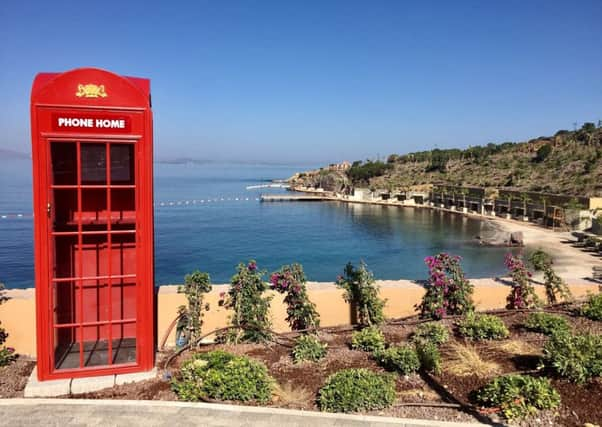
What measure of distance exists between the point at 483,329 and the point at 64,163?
6504mm

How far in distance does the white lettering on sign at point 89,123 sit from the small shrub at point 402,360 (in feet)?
14.5

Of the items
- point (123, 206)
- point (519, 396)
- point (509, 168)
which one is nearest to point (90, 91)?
point (123, 206)

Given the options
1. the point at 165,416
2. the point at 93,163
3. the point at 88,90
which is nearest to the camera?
the point at 165,416

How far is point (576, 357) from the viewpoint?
5.25 meters

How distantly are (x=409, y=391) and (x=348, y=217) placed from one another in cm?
5626

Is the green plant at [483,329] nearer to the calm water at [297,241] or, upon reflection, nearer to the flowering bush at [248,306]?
the flowering bush at [248,306]

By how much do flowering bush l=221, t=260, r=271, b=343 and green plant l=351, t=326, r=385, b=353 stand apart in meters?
1.37

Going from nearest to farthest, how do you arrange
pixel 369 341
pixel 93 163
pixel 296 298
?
pixel 93 163, pixel 369 341, pixel 296 298

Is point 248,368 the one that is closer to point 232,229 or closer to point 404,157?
point 232,229

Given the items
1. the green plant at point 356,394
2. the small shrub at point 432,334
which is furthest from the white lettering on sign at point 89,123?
the small shrub at point 432,334

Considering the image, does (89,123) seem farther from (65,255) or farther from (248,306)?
(248,306)

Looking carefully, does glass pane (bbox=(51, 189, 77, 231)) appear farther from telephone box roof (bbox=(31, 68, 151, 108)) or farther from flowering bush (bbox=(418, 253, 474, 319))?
flowering bush (bbox=(418, 253, 474, 319))

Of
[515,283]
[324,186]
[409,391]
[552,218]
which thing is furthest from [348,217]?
[409,391]

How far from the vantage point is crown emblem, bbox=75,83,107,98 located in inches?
211
